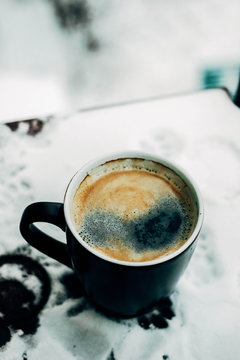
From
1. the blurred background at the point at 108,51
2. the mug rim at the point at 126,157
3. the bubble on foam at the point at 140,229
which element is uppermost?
the mug rim at the point at 126,157

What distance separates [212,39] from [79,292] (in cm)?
151

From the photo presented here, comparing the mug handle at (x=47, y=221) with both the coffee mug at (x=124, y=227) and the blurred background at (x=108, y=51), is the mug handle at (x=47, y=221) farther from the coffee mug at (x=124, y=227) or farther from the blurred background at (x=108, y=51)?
the blurred background at (x=108, y=51)

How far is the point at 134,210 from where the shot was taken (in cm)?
45

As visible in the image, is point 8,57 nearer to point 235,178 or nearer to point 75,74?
point 75,74

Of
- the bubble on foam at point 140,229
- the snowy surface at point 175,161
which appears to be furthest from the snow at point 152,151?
the bubble on foam at point 140,229

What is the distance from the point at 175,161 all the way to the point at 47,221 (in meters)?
0.30

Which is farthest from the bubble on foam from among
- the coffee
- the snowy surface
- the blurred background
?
the blurred background

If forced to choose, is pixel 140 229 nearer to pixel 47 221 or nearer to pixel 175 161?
pixel 47 221

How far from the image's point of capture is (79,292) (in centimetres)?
48

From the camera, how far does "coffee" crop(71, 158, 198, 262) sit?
42 centimetres

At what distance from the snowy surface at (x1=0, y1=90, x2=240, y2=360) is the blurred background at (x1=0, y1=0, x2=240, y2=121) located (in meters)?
0.66

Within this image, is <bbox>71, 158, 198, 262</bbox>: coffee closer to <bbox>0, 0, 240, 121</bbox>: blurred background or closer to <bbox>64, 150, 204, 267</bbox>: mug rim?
<bbox>64, 150, 204, 267</bbox>: mug rim

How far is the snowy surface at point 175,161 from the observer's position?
0.44 m

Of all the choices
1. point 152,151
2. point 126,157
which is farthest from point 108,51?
point 126,157
